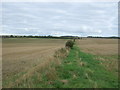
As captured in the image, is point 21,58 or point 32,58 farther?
point 21,58

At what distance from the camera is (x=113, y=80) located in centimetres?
801

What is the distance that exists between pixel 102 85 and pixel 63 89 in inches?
71.2

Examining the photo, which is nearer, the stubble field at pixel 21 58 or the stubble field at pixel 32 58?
the stubble field at pixel 32 58

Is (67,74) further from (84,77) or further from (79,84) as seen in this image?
(79,84)

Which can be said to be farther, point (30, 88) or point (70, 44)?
point (70, 44)

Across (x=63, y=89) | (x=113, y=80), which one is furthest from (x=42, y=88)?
(x=113, y=80)

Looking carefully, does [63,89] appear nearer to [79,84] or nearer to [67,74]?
[79,84]

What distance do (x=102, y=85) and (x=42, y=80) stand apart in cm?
283

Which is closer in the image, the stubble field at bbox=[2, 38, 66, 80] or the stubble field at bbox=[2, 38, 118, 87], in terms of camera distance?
the stubble field at bbox=[2, 38, 118, 87]

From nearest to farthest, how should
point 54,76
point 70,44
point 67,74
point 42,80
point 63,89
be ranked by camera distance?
point 63,89
point 42,80
point 54,76
point 67,74
point 70,44

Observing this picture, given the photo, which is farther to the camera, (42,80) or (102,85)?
(42,80)

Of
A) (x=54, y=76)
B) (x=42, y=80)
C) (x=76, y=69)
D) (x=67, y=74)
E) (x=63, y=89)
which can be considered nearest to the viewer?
(x=63, y=89)

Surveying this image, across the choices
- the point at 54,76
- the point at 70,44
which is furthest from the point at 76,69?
the point at 70,44

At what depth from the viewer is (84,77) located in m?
8.12
